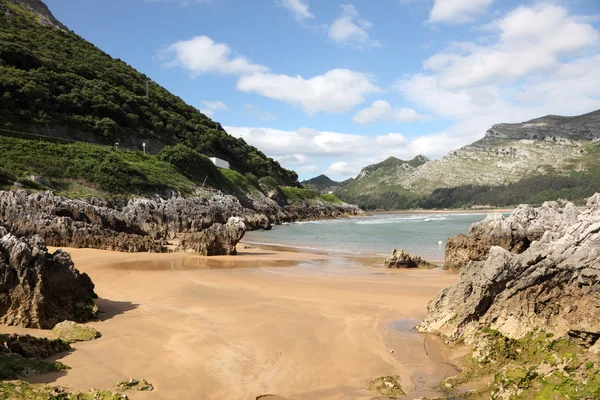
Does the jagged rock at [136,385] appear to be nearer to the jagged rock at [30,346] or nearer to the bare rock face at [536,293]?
the jagged rock at [30,346]

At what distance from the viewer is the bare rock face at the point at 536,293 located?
593 cm

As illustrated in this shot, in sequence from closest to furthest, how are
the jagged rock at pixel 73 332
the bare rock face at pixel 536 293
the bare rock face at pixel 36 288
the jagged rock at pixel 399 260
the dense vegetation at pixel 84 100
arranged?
the bare rock face at pixel 536 293
the jagged rock at pixel 73 332
the bare rock face at pixel 36 288
the jagged rock at pixel 399 260
the dense vegetation at pixel 84 100

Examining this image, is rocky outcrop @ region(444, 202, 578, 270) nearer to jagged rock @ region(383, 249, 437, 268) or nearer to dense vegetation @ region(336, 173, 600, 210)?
jagged rock @ region(383, 249, 437, 268)

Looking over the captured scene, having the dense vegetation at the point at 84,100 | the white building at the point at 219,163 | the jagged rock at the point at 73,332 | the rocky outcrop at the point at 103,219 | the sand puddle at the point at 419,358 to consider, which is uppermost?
the dense vegetation at the point at 84,100

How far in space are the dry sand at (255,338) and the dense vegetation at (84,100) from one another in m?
40.9

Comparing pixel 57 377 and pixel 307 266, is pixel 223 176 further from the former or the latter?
pixel 57 377

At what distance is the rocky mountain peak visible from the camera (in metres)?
79.9

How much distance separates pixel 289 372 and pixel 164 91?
288 feet

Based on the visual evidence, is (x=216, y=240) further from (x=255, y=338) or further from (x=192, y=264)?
(x=255, y=338)

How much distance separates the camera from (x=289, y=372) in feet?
20.0

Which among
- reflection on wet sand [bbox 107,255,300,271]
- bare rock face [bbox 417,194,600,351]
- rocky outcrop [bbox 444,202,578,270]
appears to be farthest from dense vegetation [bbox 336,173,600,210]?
bare rock face [bbox 417,194,600,351]

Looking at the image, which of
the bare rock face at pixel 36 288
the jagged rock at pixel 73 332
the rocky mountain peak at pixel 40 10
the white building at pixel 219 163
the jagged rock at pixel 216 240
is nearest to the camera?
the jagged rock at pixel 73 332

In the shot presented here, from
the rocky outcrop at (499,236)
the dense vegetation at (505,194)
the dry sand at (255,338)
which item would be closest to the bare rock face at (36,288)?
the dry sand at (255,338)

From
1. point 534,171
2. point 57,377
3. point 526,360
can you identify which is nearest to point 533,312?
point 526,360
